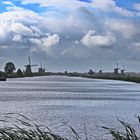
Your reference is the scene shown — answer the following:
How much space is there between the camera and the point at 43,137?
9.70 metres

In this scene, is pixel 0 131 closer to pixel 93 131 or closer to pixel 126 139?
pixel 126 139

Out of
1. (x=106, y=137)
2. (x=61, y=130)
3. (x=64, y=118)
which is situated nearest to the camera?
(x=106, y=137)

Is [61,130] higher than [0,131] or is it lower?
lower

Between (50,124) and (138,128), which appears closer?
(138,128)

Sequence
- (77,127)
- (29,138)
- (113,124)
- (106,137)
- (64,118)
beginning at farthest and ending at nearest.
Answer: (64,118)
(113,124)
(77,127)
(106,137)
(29,138)

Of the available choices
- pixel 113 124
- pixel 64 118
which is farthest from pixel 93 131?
pixel 64 118

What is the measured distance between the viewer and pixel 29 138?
960 centimetres

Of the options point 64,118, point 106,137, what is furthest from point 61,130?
point 64,118

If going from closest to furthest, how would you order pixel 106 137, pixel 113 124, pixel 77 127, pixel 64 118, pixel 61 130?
1. pixel 106 137
2. pixel 61 130
3. pixel 77 127
4. pixel 113 124
5. pixel 64 118

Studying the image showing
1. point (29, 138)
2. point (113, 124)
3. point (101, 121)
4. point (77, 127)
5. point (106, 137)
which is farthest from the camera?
point (101, 121)

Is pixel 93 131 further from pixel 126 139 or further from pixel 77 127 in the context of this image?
pixel 126 139

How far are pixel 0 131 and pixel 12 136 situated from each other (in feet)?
1.07

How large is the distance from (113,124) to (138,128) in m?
3.69

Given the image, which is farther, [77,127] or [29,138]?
[77,127]
